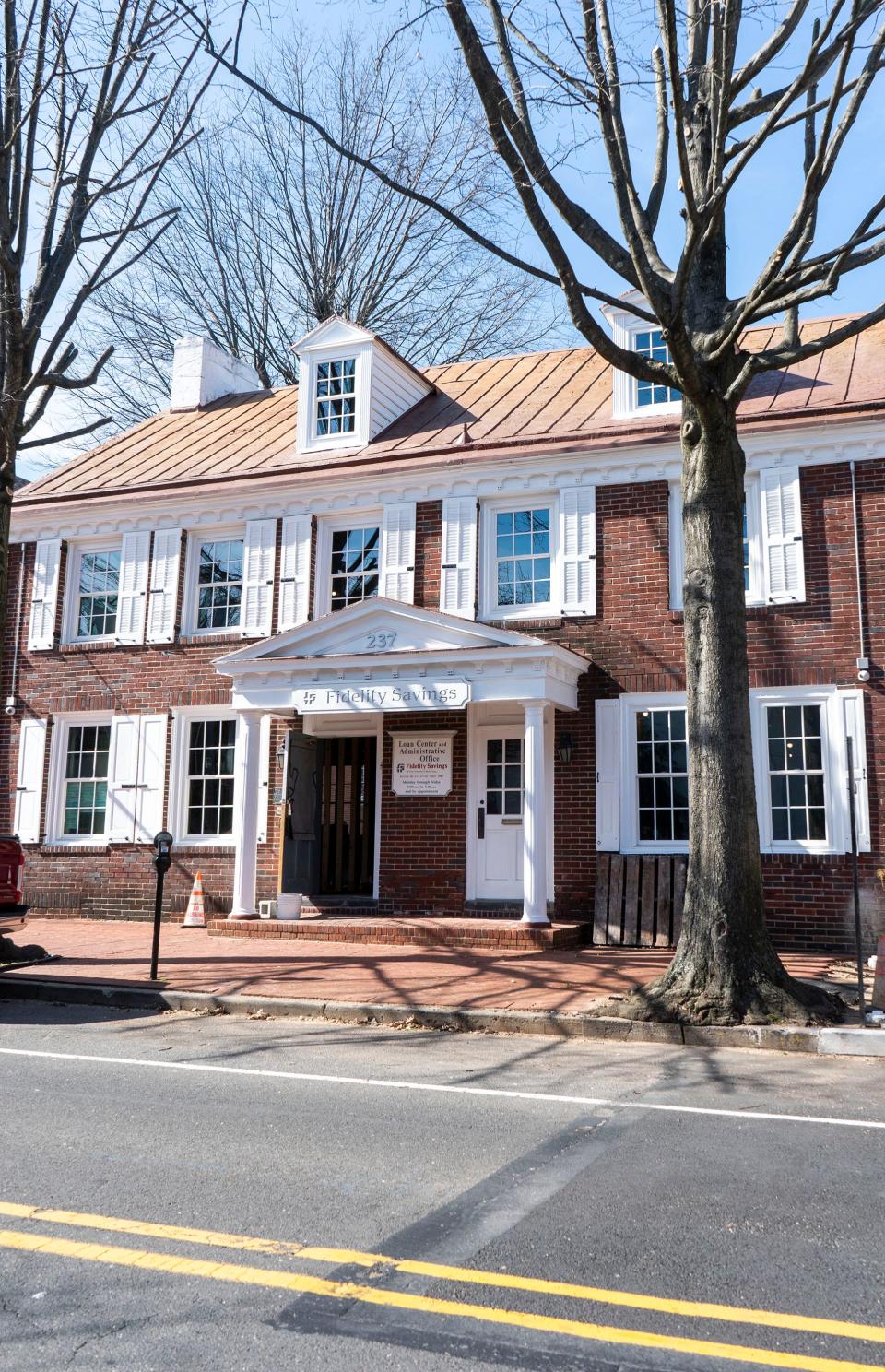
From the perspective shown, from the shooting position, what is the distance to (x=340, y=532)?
15.9m

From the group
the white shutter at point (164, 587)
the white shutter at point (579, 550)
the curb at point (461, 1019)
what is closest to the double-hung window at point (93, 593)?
the white shutter at point (164, 587)

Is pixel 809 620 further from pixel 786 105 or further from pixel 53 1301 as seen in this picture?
pixel 53 1301

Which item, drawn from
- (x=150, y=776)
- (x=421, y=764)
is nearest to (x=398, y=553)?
Result: (x=421, y=764)

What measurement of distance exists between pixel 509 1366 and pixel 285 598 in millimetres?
13163

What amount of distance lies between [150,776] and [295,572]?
142 inches

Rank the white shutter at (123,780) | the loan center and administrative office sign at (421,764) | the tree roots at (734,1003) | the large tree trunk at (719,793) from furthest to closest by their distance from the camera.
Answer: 1. the white shutter at (123,780)
2. the loan center and administrative office sign at (421,764)
3. the large tree trunk at (719,793)
4. the tree roots at (734,1003)

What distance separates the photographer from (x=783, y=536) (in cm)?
1319

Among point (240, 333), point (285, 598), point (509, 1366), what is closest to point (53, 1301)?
point (509, 1366)

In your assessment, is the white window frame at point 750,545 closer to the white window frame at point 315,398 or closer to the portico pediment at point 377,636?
the portico pediment at point 377,636

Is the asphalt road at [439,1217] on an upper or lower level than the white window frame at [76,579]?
lower

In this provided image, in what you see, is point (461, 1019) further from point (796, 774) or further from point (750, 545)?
point (750, 545)

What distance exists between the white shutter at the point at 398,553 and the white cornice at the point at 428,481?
9.7 inches

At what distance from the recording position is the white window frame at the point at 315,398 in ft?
54.0

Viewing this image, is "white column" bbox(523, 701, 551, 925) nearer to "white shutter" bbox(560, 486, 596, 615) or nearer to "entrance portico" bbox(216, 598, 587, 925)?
"entrance portico" bbox(216, 598, 587, 925)
